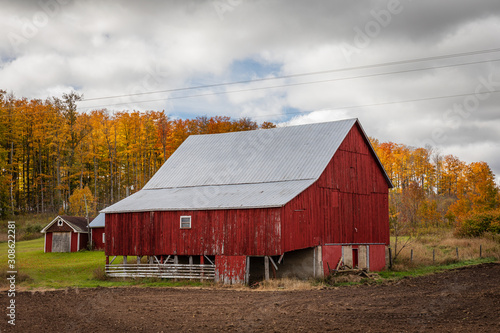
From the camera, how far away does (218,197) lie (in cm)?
2839

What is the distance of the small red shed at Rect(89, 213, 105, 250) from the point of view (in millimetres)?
44156

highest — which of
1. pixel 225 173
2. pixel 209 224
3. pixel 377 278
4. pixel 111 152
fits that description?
pixel 111 152

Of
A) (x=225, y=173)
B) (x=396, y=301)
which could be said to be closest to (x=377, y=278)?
(x=396, y=301)

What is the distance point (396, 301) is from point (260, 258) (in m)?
10.8

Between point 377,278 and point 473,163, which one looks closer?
point 377,278

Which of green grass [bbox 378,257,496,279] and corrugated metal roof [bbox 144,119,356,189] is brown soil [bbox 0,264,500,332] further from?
corrugated metal roof [bbox 144,119,356,189]

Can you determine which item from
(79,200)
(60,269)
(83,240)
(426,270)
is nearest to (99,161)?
(79,200)

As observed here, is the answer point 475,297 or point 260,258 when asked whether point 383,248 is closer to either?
point 260,258

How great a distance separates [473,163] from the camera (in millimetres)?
66562

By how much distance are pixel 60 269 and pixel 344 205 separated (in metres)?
18.2

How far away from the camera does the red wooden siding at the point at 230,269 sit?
1009 inches

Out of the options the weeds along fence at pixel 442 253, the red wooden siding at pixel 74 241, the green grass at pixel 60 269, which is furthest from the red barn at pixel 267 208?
the red wooden siding at pixel 74 241

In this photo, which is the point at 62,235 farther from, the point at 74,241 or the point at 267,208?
the point at 267,208

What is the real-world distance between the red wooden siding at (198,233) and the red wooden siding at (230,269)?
306 mm
